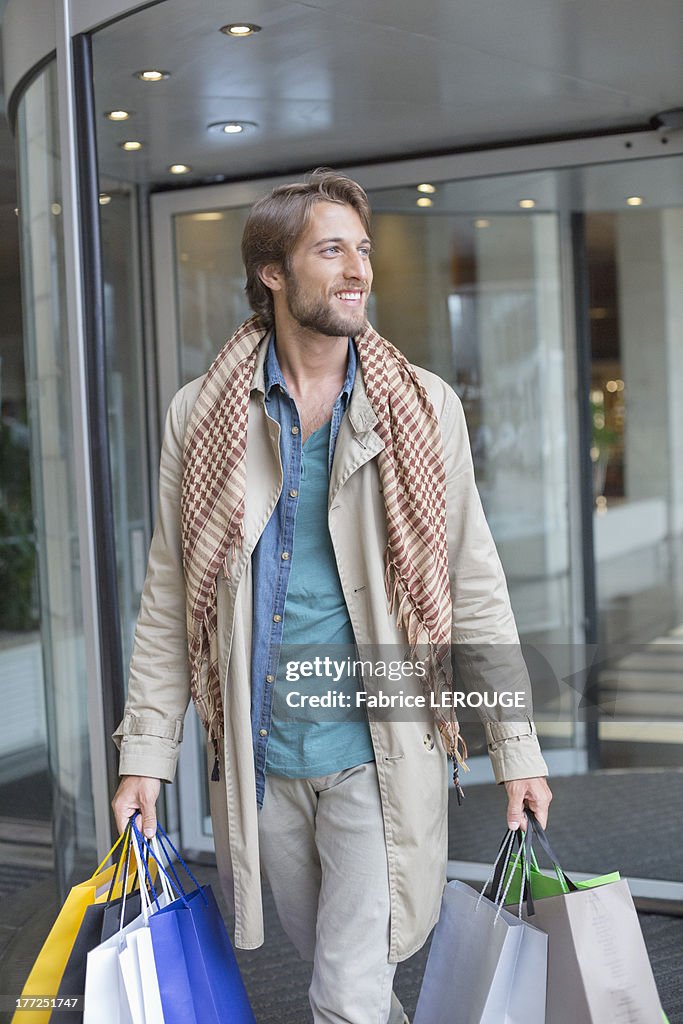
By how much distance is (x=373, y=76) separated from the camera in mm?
3605

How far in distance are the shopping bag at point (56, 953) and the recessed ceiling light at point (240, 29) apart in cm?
213

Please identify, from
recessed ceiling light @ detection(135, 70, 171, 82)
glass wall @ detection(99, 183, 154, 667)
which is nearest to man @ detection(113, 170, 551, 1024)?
recessed ceiling light @ detection(135, 70, 171, 82)

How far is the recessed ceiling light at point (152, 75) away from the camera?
11.5 ft

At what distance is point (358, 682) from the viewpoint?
2.34 m

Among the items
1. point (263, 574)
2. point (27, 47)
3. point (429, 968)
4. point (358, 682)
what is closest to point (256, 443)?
point (263, 574)

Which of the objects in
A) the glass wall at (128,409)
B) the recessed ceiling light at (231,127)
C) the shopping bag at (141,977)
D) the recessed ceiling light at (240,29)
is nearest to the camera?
the shopping bag at (141,977)

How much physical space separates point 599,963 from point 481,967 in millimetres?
203

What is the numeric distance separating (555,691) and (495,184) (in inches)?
86.6

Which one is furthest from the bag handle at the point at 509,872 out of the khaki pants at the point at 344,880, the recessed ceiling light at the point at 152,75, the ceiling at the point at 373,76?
the recessed ceiling light at the point at 152,75

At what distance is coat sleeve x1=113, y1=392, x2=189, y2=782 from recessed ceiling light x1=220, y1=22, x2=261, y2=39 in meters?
1.17

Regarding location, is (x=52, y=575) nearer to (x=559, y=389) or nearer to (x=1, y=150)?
(x=1, y=150)

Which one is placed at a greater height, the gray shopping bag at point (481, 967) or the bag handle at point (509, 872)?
the bag handle at point (509, 872)

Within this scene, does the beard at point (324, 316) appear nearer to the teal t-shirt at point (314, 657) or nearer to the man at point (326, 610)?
the man at point (326, 610)

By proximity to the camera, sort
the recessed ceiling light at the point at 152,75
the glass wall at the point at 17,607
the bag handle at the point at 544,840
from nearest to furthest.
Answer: the bag handle at the point at 544,840 < the glass wall at the point at 17,607 < the recessed ceiling light at the point at 152,75
